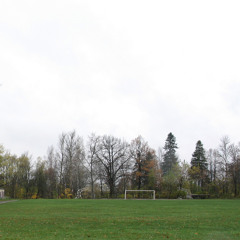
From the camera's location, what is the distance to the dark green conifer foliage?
67.2 metres

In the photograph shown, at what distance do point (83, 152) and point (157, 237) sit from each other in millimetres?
52399

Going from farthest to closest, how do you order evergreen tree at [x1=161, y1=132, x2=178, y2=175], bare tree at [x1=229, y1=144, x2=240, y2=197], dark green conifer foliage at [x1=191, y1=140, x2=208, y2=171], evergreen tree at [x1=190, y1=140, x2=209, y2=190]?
evergreen tree at [x1=161, y1=132, x2=178, y2=175] → dark green conifer foliage at [x1=191, y1=140, x2=208, y2=171] → evergreen tree at [x1=190, y1=140, x2=209, y2=190] → bare tree at [x1=229, y1=144, x2=240, y2=197]

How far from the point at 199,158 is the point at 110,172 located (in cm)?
2383

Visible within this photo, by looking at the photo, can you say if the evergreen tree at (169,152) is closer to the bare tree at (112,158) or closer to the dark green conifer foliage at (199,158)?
the dark green conifer foliage at (199,158)

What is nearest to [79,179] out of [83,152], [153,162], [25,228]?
[83,152]

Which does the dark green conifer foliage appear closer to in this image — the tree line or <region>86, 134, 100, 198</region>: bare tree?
the tree line

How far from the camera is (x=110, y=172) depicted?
58.2m

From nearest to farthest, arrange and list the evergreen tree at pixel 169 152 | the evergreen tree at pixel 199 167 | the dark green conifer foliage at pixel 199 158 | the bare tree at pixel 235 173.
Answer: the bare tree at pixel 235 173 < the evergreen tree at pixel 199 167 < the dark green conifer foliage at pixel 199 158 < the evergreen tree at pixel 169 152

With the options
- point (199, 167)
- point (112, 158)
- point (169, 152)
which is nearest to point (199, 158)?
point (199, 167)

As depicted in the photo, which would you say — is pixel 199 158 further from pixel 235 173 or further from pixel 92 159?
pixel 92 159

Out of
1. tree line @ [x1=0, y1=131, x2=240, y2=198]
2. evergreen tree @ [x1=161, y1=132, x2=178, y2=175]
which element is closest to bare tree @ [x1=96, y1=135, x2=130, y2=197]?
tree line @ [x1=0, y1=131, x2=240, y2=198]

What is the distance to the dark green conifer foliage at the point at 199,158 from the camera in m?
67.2

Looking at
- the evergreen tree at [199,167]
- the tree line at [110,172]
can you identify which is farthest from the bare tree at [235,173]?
the evergreen tree at [199,167]

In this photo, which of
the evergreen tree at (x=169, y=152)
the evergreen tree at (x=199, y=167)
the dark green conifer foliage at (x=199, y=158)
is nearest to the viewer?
the evergreen tree at (x=199, y=167)
